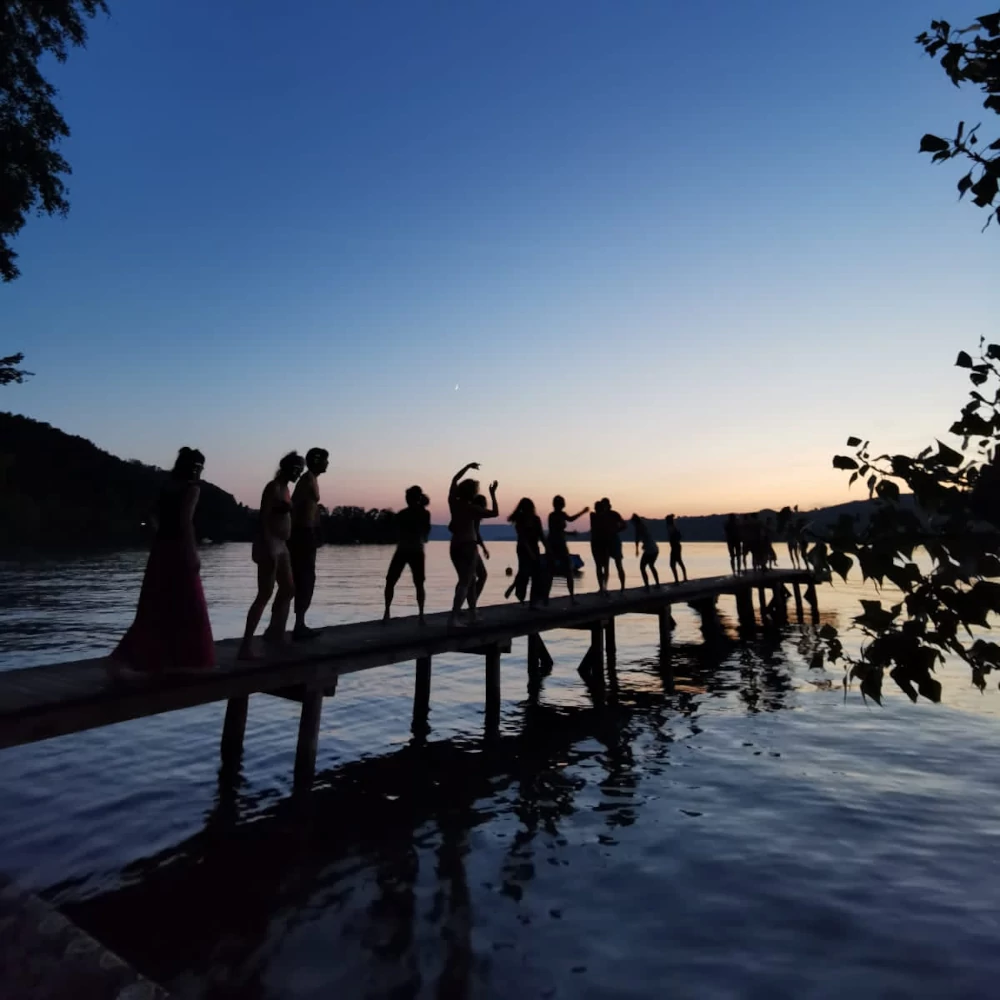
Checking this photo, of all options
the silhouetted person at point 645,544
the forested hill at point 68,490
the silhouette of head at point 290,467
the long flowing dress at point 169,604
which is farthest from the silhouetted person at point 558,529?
the forested hill at point 68,490

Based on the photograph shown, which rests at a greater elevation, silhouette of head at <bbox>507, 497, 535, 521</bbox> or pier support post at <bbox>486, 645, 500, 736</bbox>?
silhouette of head at <bbox>507, 497, 535, 521</bbox>

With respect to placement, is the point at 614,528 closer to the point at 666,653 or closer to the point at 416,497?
the point at 666,653

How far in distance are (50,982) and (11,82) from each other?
15.5 meters

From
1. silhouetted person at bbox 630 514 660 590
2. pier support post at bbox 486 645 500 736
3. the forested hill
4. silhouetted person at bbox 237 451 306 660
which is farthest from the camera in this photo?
the forested hill

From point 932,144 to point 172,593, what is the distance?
21.0 feet

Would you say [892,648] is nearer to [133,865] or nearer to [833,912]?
[833,912]

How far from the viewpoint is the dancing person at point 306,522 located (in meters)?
8.29

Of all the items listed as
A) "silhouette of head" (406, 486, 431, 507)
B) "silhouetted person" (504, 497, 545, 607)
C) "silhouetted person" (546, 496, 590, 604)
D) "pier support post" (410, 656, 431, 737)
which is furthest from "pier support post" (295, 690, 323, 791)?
"silhouetted person" (546, 496, 590, 604)

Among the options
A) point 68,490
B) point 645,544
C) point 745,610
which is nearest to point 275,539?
point 645,544

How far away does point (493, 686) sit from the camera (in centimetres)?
1248

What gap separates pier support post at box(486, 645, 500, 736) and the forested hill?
98.7 metres

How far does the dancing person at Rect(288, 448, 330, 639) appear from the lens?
8.29 metres

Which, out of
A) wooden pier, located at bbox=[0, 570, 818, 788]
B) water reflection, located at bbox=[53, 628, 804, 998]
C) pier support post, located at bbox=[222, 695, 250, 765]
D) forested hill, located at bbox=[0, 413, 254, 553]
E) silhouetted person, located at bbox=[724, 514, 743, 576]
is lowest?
water reflection, located at bbox=[53, 628, 804, 998]

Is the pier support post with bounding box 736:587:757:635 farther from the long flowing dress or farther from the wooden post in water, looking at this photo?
the long flowing dress
